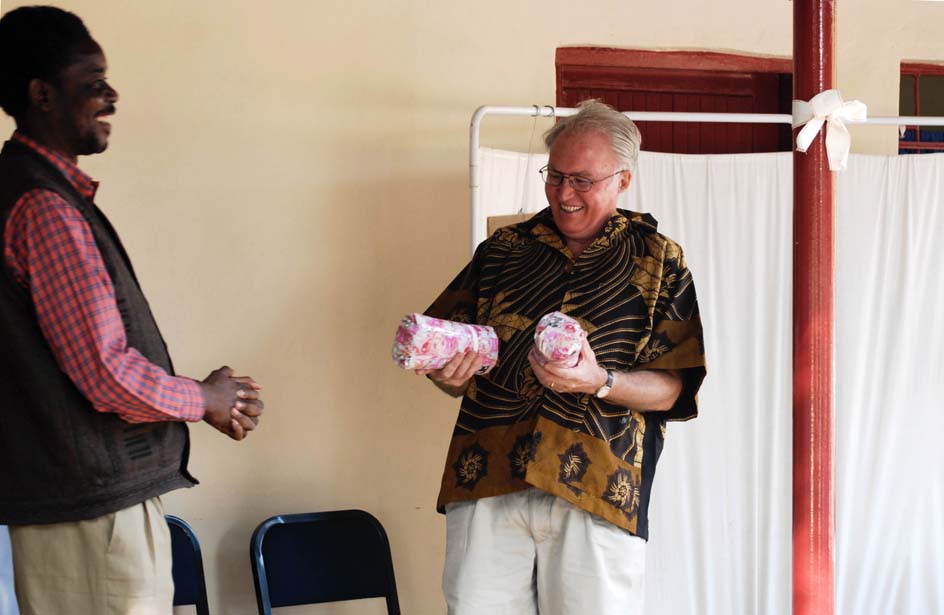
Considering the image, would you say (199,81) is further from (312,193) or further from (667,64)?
(667,64)

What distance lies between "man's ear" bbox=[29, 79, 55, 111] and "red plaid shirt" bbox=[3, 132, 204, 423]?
0.67 ft

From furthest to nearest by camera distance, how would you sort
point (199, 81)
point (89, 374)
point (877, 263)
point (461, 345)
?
point (877, 263) < point (199, 81) < point (461, 345) < point (89, 374)

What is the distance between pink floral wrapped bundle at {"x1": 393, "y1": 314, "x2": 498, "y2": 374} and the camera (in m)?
2.33

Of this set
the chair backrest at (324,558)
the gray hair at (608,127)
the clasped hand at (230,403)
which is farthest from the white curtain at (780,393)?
the clasped hand at (230,403)

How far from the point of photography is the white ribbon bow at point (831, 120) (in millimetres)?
2393

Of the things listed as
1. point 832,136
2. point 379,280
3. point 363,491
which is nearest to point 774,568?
point 363,491

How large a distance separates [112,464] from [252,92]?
2119mm

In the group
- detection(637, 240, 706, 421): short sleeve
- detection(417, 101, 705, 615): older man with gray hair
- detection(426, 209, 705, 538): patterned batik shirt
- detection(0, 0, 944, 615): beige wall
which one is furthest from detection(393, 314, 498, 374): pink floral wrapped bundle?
detection(0, 0, 944, 615): beige wall

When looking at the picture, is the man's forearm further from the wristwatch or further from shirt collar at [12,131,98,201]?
shirt collar at [12,131,98,201]

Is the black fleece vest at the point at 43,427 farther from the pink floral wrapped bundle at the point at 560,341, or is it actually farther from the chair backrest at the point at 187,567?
the chair backrest at the point at 187,567

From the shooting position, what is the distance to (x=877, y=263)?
410 cm

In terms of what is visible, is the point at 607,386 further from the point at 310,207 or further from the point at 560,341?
the point at 310,207

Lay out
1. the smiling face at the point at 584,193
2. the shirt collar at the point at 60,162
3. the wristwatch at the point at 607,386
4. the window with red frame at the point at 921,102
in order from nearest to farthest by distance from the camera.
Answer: the shirt collar at the point at 60,162
the wristwatch at the point at 607,386
the smiling face at the point at 584,193
the window with red frame at the point at 921,102

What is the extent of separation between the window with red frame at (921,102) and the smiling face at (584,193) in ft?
7.83
